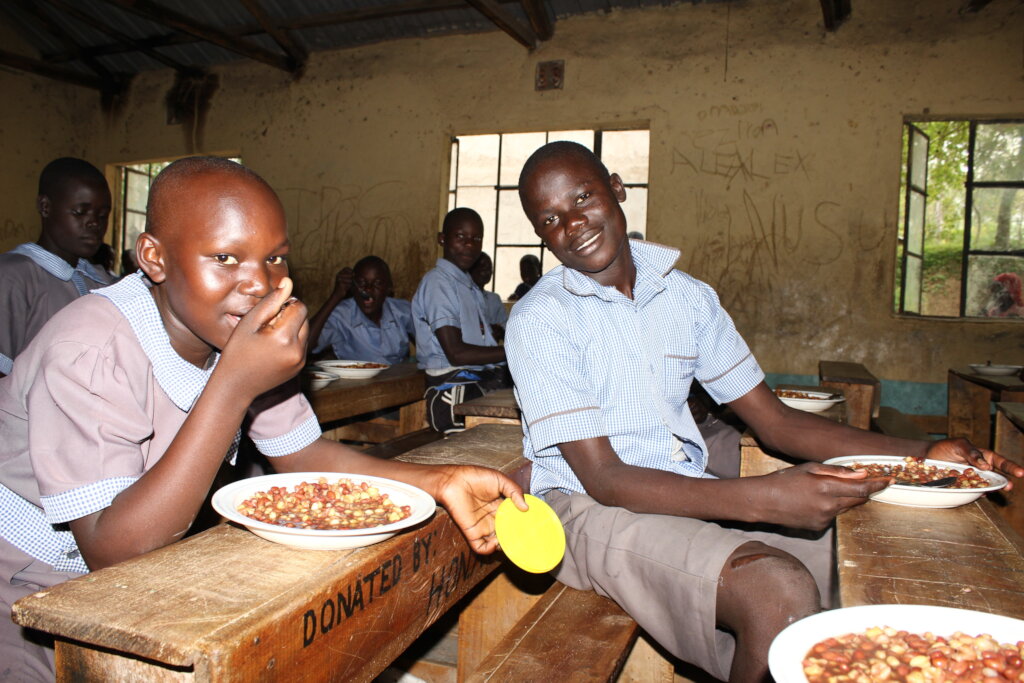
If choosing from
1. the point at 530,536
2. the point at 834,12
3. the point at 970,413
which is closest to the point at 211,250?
the point at 530,536

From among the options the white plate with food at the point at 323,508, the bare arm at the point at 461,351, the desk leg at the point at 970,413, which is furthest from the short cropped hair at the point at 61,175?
the desk leg at the point at 970,413

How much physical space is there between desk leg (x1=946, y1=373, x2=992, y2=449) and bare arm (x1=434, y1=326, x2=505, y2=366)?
10.7 ft

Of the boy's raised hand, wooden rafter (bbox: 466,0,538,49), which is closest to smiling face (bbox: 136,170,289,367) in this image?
the boy's raised hand

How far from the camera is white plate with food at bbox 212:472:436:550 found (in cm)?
105

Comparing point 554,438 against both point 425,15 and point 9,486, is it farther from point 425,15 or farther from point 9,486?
point 425,15

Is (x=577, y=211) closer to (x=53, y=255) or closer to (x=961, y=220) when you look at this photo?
(x=53, y=255)

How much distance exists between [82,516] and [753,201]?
583 centimetres

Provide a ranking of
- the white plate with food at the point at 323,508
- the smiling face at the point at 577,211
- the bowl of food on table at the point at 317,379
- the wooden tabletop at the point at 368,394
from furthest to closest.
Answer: the bowl of food on table at the point at 317,379 → the wooden tabletop at the point at 368,394 → the smiling face at the point at 577,211 → the white plate with food at the point at 323,508

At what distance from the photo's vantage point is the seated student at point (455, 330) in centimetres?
384

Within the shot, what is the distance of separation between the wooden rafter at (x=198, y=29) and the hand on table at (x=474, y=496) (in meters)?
6.03

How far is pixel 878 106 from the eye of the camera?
5.74m

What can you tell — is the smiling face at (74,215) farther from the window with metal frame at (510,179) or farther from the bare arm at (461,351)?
the window with metal frame at (510,179)

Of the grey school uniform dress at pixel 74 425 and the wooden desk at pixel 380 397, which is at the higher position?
the grey school uniform dress at pixel 74 425

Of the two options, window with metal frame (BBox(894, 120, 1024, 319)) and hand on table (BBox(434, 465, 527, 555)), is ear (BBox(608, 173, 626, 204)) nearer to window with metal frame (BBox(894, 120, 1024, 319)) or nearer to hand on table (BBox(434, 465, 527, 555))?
hand on table (BBox(434, 465, 527, 555))
